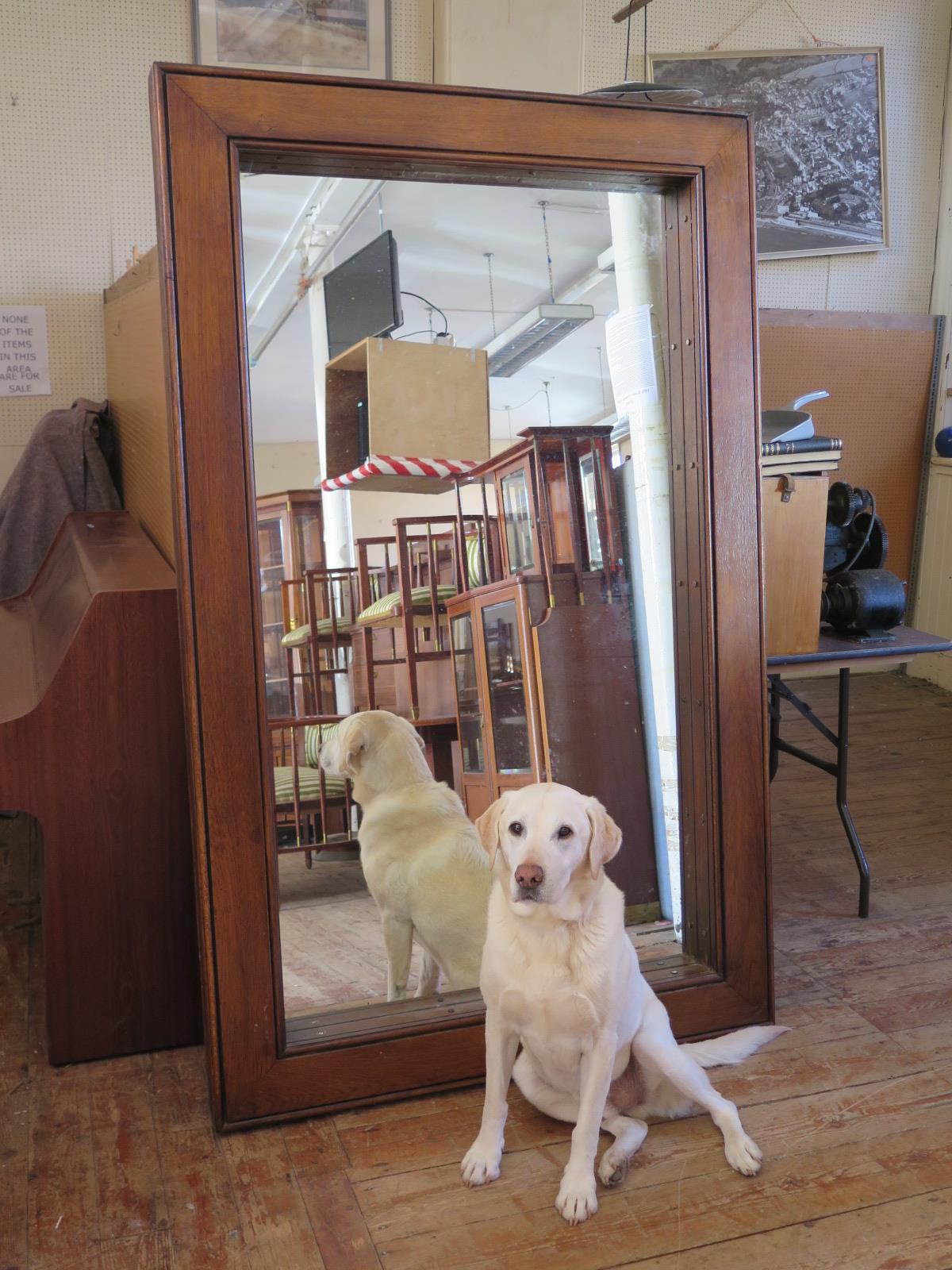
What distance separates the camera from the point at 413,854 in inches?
90.9

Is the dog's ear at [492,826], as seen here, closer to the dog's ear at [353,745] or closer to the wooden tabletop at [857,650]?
the dog's ear at [353,745]

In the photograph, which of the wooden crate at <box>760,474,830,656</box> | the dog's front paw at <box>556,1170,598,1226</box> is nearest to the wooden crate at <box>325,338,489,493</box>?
the wooden crate at <box>760,474,830,656</box>

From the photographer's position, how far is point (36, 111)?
11.5ft

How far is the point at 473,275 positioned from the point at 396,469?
1.41 ft

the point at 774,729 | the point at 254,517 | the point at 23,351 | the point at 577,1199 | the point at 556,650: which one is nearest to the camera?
the point at 577,1199

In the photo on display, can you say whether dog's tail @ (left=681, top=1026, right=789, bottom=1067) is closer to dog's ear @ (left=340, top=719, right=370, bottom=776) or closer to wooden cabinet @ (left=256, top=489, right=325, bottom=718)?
dog's ear @ (left=340, top=719, right=370, bottom=776)

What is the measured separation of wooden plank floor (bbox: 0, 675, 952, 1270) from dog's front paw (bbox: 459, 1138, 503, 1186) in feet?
0.06

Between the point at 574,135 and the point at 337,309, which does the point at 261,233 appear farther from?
the point at 574,135

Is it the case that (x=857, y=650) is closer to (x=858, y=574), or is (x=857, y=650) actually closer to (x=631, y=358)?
(x=858, y=574)

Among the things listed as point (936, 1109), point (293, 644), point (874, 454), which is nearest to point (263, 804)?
point (293, 644)

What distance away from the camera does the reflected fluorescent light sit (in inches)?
90.8

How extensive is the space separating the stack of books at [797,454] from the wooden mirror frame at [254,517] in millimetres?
559

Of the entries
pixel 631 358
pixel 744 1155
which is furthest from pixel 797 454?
pixel 744 1155

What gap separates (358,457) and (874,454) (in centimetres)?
322
